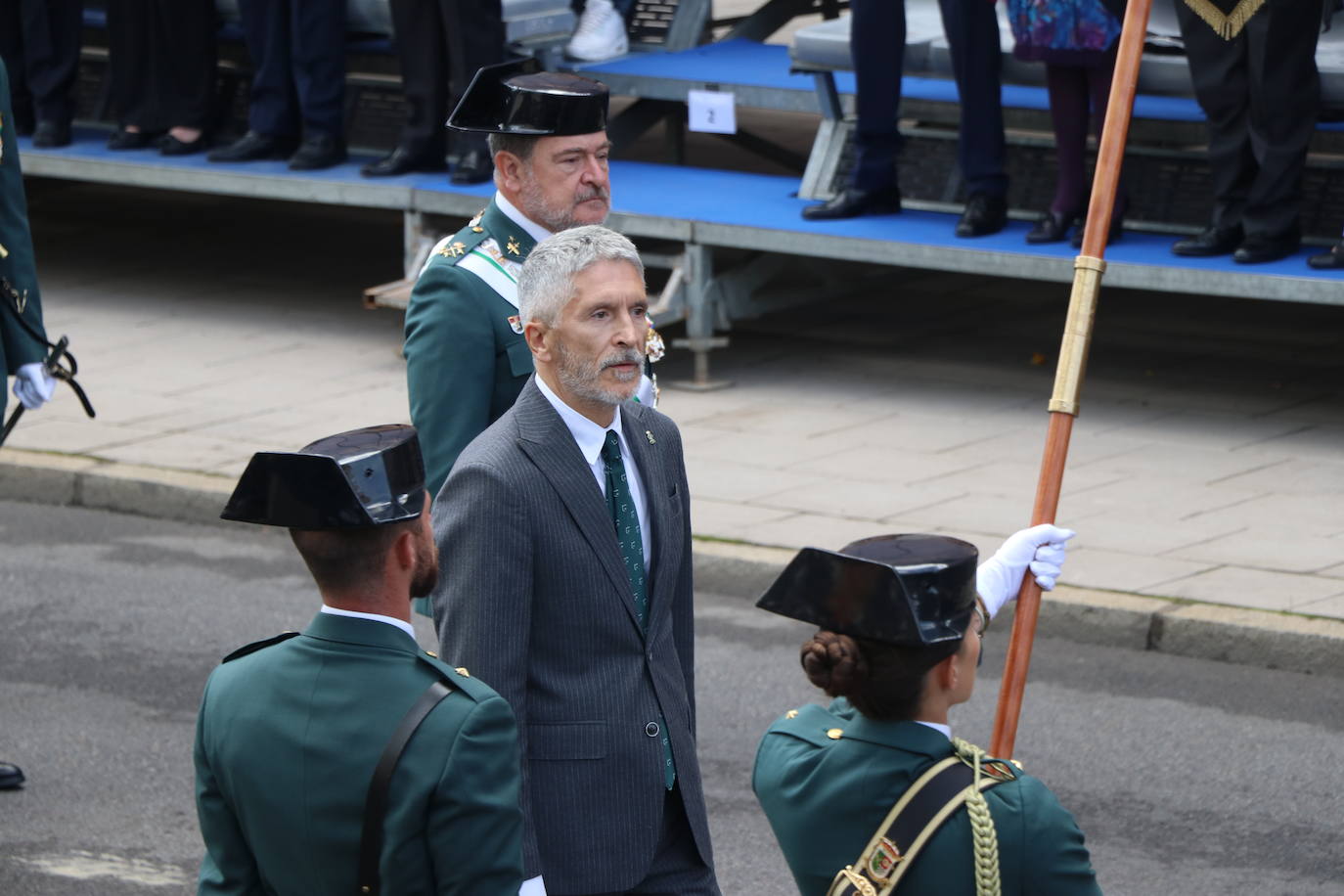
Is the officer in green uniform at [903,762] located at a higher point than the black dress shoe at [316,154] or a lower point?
higher

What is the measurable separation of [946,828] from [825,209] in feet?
25.7

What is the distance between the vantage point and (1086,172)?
34.7 ft

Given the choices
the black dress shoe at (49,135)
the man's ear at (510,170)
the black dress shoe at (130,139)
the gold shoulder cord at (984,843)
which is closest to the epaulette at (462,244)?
the man's ear at (510,170)

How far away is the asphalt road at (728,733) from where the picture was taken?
5773mm

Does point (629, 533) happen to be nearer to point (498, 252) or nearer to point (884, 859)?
point (498, 252)

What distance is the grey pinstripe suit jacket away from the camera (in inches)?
150

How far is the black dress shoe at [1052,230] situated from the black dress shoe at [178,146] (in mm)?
5009

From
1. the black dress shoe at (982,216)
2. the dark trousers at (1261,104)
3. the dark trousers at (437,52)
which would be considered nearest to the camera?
the dark trousers at (1261,104)

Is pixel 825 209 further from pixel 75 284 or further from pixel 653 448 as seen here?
pixel 653 448

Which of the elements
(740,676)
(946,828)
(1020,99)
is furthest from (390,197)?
(946,828)

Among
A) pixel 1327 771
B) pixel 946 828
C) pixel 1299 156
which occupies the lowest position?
pixel 1327 771

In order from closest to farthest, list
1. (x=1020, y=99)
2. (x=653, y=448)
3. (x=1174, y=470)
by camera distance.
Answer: (x=653, y=448) < (x=1174, y=470) < (x=1020, y=99)

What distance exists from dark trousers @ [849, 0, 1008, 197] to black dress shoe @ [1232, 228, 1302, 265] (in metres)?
1.28

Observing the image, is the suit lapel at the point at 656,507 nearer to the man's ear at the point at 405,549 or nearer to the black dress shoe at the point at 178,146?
the man's ear at the point at 405,549
